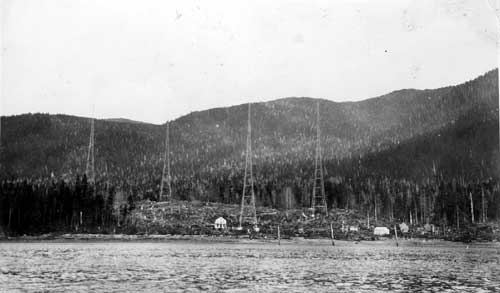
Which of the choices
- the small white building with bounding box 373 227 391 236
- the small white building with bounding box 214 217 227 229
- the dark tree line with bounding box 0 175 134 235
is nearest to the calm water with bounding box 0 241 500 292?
Result: the dark tree line with bounding box 0 175 134 235

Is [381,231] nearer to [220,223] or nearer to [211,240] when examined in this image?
[220,223]

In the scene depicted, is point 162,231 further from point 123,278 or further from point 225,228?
point 123,278

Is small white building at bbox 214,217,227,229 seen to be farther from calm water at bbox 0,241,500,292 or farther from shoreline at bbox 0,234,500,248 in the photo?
calm water at bbox 0,241,500,292

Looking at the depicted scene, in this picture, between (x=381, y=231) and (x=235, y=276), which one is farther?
(x=381, y=231)

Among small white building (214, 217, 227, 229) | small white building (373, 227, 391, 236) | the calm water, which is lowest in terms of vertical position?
the calm water

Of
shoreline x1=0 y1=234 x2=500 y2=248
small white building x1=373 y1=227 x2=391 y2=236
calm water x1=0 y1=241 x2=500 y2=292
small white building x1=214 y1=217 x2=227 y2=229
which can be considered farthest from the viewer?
small white building x1=214 y1=217 x2=227 y2=229

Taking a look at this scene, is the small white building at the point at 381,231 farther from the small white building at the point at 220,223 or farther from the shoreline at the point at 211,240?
the small white building at the point at 220,223

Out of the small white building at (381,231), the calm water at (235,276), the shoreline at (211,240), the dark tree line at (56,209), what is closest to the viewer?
the calm water at (235,276)

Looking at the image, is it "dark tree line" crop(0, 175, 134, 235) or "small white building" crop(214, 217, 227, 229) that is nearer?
"dark tree line" crop(0, 175, 134, 235)

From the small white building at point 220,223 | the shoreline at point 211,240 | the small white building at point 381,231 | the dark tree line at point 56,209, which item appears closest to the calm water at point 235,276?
the shoreline at point 211,240

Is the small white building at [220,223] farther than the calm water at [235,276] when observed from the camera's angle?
Yes

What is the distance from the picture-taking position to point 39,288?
46062mm

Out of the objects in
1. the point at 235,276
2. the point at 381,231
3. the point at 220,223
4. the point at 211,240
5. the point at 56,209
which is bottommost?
the point at 235,276

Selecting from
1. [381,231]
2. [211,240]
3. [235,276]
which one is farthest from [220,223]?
[235,276]
